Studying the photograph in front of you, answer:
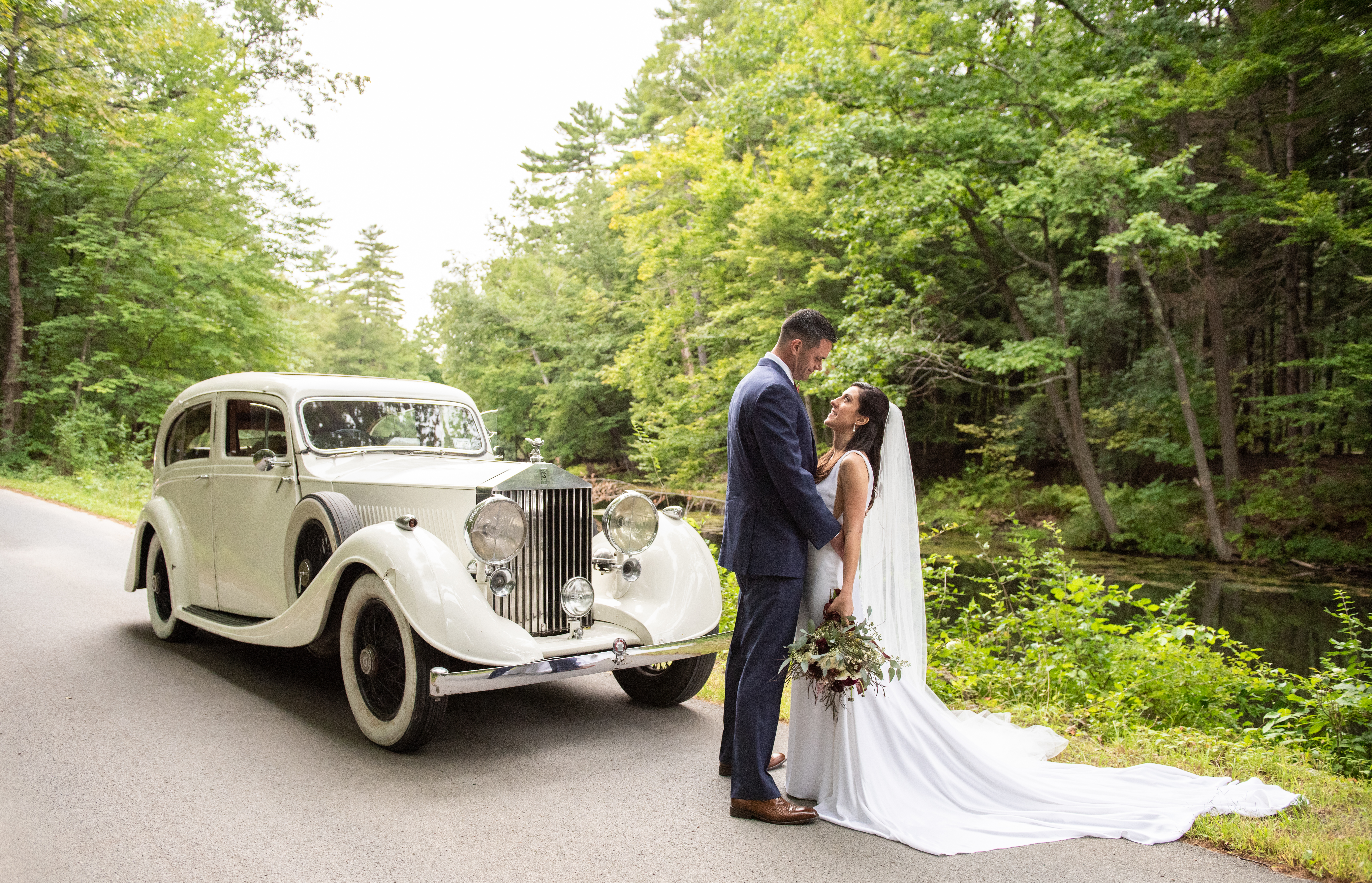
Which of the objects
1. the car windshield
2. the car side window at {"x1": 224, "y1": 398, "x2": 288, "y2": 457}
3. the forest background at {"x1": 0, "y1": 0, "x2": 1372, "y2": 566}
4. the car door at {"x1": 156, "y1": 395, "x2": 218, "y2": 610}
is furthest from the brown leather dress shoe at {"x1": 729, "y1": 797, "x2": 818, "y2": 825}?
the forest background at {"x1": 0, "y1": 0, "x2": 1372, "y2": 566}

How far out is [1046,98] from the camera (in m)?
14.2

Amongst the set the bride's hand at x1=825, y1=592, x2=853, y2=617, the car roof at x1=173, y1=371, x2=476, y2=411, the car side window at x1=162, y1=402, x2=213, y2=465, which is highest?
the car roof at x1=173, y1=371, x2=476, y2=411

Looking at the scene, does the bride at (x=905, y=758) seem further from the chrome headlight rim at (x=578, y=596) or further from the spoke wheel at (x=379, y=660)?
the spoke wheel at (x=379, y=660)

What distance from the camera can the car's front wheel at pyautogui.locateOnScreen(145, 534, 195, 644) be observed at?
20.5ft

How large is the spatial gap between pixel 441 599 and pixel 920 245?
1501 cm

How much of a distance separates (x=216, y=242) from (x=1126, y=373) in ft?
76.2

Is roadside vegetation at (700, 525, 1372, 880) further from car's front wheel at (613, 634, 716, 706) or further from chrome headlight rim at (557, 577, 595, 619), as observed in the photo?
chrome headlight rim at (557, 577, 595, 619)

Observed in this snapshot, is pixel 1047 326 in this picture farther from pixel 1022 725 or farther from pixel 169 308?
pixel 169 308

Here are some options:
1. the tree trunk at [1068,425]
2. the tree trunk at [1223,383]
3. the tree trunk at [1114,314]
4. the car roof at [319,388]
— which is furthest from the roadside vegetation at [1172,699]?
the tree trunk at [1114,314]

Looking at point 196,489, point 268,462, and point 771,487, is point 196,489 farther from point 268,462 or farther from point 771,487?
point 771,487

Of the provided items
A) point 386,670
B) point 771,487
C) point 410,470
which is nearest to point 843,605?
point 771,487

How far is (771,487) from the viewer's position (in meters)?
3.56

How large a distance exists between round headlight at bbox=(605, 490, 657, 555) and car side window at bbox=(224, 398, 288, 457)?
2.23 m

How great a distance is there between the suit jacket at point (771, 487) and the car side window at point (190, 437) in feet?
14.2
